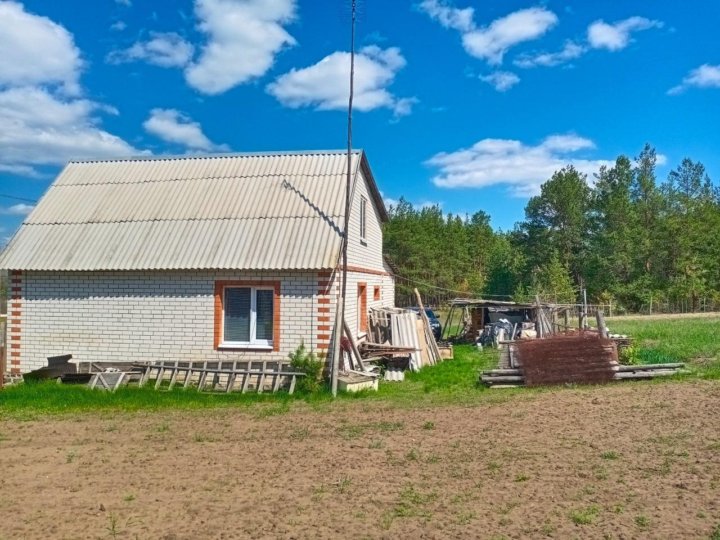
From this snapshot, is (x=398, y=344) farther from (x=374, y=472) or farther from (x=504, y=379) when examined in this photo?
(x=374, y=472)

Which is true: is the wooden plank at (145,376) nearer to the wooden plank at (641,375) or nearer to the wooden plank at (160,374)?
the wooden plank at (160,374)

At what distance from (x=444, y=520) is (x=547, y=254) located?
4772 centimetres

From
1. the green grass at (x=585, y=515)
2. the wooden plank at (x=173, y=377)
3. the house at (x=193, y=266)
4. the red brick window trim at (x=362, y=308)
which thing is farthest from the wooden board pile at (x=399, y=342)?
the green grass at (x=585, y=515)

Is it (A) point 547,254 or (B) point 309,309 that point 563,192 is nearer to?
(A) point 547,254

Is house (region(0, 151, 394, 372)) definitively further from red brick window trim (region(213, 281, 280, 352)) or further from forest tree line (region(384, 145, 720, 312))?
forest tree line (region(384, 145, 720, 312))

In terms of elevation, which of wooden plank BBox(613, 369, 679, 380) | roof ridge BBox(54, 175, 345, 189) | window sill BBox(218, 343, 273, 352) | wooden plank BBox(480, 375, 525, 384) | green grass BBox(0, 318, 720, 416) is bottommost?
green grass BBox(0, 318, 720, 416)

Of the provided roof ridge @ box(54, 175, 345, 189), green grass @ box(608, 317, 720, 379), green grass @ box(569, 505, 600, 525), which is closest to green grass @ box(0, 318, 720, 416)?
green grass @ box(608, 317, 720, 379)

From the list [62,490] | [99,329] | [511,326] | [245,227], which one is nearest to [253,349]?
[245,227]

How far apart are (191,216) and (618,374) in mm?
10782

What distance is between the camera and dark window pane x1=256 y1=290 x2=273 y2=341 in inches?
522

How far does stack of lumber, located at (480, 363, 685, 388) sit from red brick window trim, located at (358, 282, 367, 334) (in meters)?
4.13

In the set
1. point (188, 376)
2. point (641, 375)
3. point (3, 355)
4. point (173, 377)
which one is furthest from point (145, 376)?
point (641, 375)

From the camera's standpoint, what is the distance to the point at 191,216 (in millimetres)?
14805

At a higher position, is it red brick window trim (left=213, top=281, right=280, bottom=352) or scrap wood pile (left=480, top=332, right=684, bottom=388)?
red brick window trim (left=213, top=281, right=280, bottom=352)
